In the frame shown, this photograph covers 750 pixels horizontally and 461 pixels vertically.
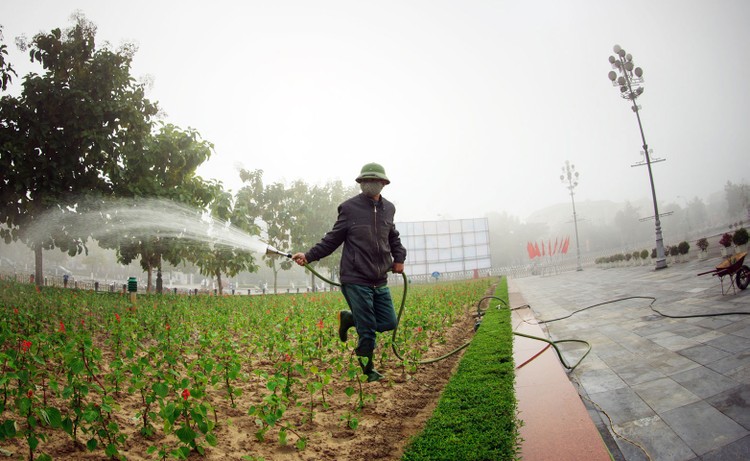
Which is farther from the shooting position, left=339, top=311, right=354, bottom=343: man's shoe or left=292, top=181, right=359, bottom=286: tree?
left=292, top=181, right=359, bottom=286: tree

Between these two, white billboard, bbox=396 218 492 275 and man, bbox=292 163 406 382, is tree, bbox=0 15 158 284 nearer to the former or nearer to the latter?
man, bbox=292 163 406 382

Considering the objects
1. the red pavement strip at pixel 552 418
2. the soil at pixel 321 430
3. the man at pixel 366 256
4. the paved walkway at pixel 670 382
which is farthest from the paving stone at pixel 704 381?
the man at pixel 366 256

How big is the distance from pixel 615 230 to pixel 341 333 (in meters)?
115

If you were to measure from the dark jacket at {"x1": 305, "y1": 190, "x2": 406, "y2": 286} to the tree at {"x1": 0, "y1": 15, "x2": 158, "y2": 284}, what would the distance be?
14.1 metres

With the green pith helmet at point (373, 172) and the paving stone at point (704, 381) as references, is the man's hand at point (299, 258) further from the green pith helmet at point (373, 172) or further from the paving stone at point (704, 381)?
the paving stone at point (704, 381)

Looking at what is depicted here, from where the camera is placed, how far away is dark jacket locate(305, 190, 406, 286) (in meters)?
4.22

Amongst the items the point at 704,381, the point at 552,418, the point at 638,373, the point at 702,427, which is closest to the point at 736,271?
the point at 638,373

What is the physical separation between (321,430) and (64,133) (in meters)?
16.5

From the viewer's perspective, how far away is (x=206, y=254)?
723 inches

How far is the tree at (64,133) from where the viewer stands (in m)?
13.4

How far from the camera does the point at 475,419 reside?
307 centimetres

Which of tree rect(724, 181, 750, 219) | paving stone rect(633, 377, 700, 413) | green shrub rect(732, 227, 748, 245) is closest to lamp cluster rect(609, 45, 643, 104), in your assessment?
green shrub rect(732, 227, 748, 245)

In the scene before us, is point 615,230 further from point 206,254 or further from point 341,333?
point 341,333

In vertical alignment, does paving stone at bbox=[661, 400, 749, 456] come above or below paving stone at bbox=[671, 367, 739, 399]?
below
